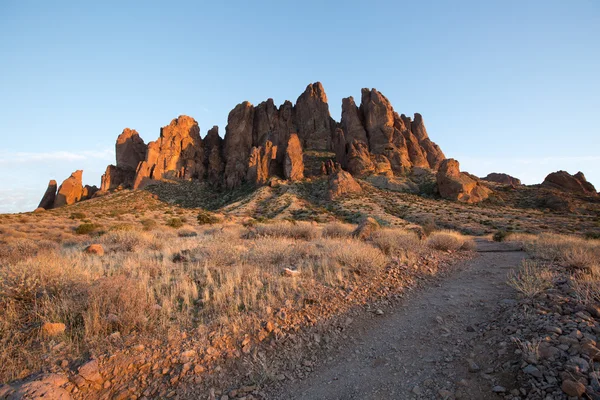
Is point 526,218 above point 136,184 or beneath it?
beneath

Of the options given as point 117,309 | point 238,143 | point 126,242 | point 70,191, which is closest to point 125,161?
point 70,191

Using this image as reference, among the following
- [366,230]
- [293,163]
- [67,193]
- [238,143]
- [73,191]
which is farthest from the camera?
[238,143]

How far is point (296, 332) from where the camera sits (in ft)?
14.1

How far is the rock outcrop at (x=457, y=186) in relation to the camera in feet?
164

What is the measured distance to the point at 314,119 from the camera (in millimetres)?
86750

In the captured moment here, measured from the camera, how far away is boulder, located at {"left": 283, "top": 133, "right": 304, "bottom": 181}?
62062 mm

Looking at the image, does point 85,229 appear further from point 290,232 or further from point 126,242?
point 290,232

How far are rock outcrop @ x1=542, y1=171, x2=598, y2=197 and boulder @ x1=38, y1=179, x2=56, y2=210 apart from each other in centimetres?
12131

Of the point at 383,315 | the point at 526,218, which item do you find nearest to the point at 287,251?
the point at 383,315

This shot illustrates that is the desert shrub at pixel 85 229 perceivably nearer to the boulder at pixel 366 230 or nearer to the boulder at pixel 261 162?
the boulder at pixel 366 230

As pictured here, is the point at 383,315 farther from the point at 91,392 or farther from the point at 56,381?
the point at 56,381

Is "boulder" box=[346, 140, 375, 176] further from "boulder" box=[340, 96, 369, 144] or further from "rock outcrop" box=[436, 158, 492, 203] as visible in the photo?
"rock outcrop" box=[436, 158, 492, 203]

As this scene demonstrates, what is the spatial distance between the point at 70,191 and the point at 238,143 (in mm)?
45850

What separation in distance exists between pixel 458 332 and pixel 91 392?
5152 millimetres
